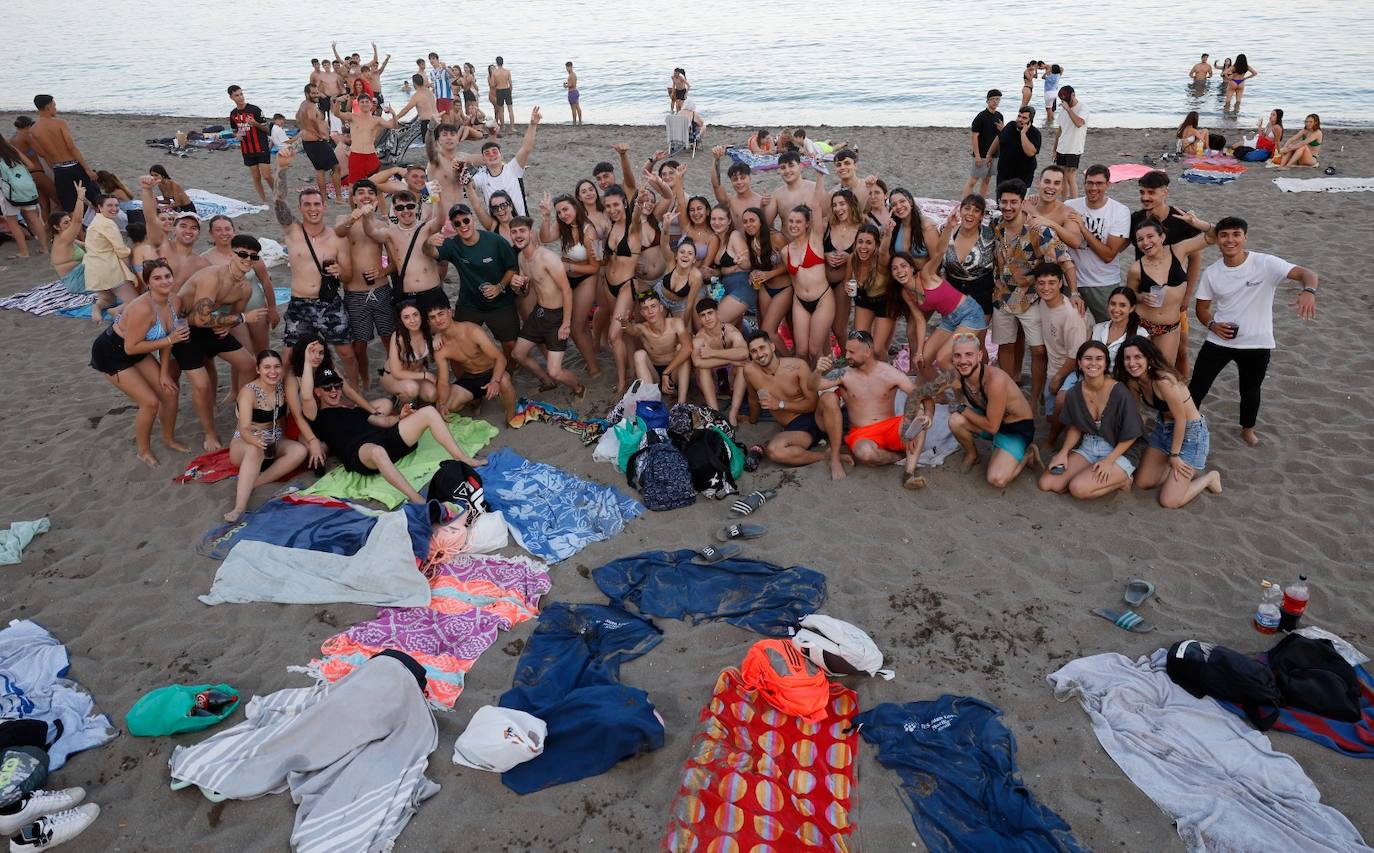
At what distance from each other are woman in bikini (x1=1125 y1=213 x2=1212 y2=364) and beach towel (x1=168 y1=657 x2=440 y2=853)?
18.2 ft

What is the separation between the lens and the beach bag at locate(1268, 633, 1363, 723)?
3910 mm

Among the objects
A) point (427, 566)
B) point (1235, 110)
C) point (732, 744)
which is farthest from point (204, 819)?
point (1235, 110)

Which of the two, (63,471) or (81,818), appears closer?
(81,818)

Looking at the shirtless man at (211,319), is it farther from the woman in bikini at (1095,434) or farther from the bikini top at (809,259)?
the woman in bikini at (1095,434)

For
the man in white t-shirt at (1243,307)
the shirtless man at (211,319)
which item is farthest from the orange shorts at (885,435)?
the shirtless man at (211,319)

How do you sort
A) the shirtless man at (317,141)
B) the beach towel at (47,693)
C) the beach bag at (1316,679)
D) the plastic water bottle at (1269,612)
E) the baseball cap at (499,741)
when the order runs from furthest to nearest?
the shirtless man at (317,141), the plastic water bottle at (1269,612), the beach towel at (47,693), the beach bag at (1316,679), the baseball cap at (499,741)

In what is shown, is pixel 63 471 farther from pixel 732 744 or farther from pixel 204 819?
pixel 732 744

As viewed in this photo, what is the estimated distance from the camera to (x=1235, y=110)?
20312 mm

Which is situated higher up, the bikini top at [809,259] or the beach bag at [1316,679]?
the bikini top at [809,259]

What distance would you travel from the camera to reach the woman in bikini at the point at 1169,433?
5.46 metres

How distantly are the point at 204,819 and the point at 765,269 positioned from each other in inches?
214

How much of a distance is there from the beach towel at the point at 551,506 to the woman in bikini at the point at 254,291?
99.0 inches

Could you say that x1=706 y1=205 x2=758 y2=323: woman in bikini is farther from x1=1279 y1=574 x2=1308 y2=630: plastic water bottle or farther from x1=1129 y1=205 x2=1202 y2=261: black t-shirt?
x1=1279 y1=574 x2=1308 y2=630: plastic water bottle

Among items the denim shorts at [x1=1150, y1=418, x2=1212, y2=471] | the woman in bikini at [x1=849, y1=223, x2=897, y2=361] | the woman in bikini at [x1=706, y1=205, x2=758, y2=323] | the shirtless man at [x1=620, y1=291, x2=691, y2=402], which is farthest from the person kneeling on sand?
the denim shorts at [x1=1150, y1=418, x2=1212, y2=471]
